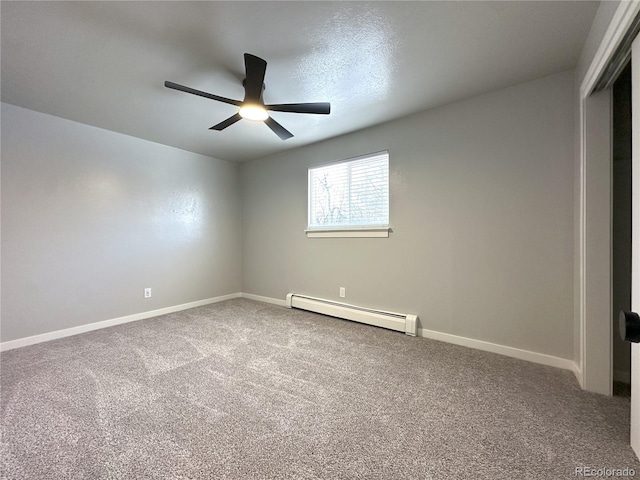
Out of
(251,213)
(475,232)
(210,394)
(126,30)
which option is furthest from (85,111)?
(475,232)

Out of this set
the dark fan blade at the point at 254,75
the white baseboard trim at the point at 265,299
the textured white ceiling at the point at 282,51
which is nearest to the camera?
the textured white ceiling at the point at 282,51

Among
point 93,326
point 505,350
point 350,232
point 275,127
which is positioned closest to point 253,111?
point 275,127

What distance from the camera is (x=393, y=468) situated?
3.86 feet

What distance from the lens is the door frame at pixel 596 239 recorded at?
1.69 meters

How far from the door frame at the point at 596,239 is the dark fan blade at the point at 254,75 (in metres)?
2.09

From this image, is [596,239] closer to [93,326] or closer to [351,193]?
[351,193]

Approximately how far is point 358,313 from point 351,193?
60.2 inches

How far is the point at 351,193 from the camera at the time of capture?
3.40 metres

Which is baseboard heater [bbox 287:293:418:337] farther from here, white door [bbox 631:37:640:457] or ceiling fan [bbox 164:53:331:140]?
Answer: ceiling fan [bbox 164:53:331:140]

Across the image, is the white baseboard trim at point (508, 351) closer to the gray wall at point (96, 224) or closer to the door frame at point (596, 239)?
the door frame at point (596, 239)

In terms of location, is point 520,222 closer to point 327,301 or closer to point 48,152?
point 327,301

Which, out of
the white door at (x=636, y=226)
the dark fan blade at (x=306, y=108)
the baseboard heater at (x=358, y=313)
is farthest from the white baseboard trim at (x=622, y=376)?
the dark fan blade at (x=306, y=108)

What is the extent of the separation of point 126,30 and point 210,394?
2.44m

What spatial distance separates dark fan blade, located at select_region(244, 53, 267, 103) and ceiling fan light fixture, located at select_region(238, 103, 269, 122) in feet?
0.15
